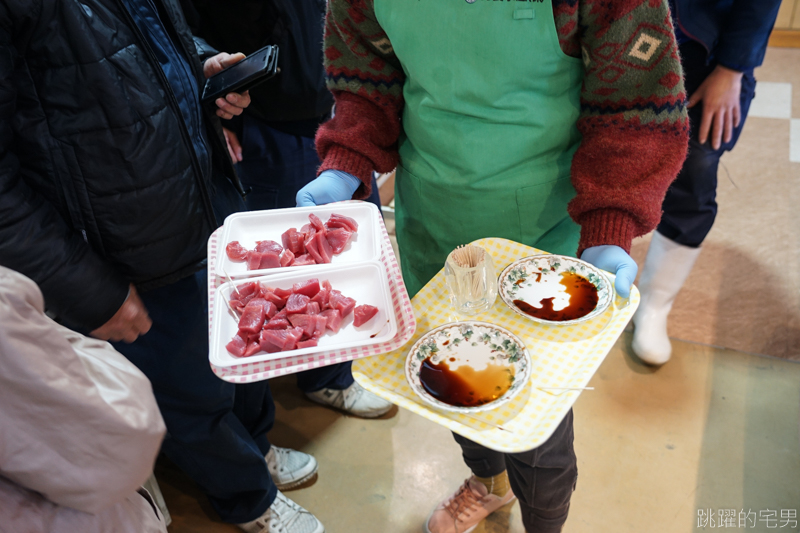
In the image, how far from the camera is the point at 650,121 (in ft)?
3.52

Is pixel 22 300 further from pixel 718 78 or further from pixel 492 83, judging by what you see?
pixel 718 78

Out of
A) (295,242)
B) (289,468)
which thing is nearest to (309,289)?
(295,242)

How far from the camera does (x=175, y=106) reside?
1.31 meters

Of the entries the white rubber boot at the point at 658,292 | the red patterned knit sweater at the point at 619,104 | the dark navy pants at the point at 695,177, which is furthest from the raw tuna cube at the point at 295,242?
the white rubber boot at the point at 658,292

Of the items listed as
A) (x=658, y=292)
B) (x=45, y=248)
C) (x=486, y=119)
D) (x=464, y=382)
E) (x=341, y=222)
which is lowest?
(x=658, y=292)

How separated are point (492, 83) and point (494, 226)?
0.35 metres

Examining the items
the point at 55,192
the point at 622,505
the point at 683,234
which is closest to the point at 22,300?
the point at 55,192

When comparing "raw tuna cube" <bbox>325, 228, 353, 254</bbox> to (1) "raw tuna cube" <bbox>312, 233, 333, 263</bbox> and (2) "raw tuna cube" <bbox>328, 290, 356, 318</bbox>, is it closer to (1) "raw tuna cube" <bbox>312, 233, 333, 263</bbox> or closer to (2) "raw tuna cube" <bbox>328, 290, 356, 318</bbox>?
(1) "raw tuna cube" <bbox>312, 233, 333, 263</bbox>

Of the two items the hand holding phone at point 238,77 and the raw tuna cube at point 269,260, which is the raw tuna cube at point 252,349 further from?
the hand holding phone at point 238,77

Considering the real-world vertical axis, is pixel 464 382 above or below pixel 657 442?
above

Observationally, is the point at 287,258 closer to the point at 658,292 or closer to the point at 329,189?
the point at 329,189

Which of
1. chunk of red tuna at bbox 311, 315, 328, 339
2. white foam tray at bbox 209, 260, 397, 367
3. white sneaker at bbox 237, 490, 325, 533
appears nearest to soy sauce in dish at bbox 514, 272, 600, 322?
white foam tray at bbox 209, 260, 397, 367

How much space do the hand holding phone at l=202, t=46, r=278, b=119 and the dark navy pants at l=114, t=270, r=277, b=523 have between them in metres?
0.47

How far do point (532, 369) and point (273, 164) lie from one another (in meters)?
1.27
